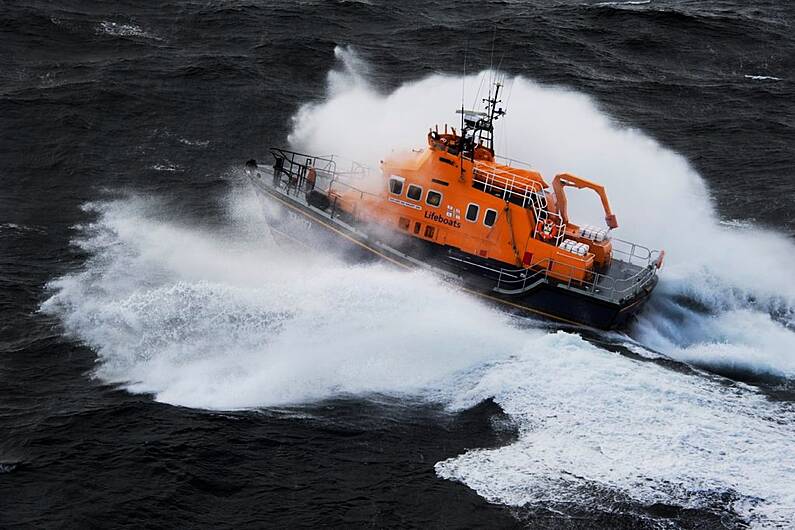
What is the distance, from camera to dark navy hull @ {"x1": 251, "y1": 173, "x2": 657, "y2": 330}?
21969 mm

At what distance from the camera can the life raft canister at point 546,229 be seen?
74.5 feet

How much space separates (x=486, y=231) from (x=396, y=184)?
2539 millimetres

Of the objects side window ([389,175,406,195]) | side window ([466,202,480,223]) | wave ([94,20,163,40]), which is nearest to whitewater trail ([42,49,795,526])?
side window ([466,202,480,223])

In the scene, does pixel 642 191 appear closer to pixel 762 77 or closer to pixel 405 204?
pixel 405 204

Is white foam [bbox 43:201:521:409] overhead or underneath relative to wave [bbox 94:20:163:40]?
underneath

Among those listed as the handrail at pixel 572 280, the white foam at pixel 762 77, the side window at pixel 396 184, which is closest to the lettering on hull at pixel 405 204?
the side window at pixel 396 184

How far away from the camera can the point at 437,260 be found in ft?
75.7

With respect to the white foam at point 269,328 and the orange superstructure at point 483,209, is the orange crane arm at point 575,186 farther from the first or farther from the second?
the white foam at point 269,328

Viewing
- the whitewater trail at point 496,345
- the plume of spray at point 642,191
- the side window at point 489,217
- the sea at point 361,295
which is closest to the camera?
the sea at point 361,295

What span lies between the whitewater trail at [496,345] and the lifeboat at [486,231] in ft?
2.29

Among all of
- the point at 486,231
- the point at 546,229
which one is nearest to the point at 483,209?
the point at 486,231

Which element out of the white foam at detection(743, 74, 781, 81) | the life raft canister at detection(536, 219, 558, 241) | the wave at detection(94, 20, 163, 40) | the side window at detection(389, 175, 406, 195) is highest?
the white foam at detection(743, 74, 781, 81)

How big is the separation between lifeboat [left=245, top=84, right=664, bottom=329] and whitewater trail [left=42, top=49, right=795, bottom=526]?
698 millimetres

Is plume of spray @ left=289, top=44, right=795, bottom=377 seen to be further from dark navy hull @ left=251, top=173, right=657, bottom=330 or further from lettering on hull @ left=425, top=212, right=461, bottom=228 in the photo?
lettering on hull @ left=425, top=212, right=461, bottom=228
